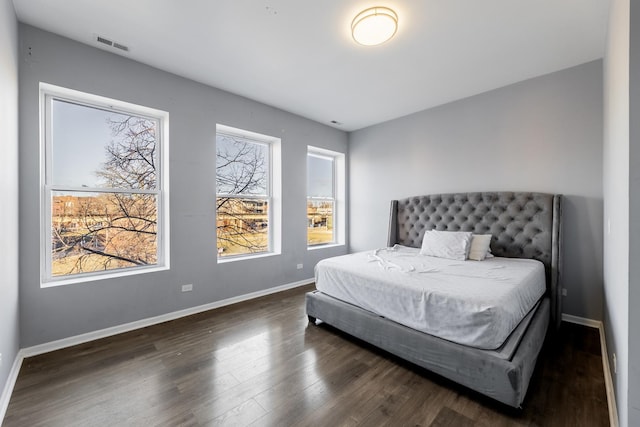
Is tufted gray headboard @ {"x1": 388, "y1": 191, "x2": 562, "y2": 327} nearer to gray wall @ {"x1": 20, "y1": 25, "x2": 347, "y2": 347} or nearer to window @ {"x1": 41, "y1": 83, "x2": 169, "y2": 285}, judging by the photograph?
gray wall @ {"x1": 20, "y1": 25, "x2": 347, "y2": 347}

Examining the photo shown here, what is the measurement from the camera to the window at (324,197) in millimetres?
4883

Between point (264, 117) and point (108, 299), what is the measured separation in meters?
2.91

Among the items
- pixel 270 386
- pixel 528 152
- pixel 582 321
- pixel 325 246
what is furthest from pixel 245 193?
pixel 582 321

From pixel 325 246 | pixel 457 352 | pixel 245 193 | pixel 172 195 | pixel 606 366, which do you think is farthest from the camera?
pixel 325 246

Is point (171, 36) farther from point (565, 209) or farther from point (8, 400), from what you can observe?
point (565, 209)

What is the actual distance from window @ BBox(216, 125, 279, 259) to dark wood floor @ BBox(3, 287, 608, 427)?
1477 mm

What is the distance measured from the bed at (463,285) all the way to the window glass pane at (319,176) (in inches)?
55.3

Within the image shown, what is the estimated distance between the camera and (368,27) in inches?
84.4

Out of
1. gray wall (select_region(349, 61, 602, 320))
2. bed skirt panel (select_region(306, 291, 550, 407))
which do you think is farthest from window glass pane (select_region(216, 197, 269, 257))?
gray wall (select_region(349, 61, 602, 320))

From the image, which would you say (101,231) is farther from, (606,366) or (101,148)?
(606,366)

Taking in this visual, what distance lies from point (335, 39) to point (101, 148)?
261 centimetres

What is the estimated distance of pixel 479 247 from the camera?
10.5 ft

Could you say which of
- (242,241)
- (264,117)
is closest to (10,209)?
(242,241)
